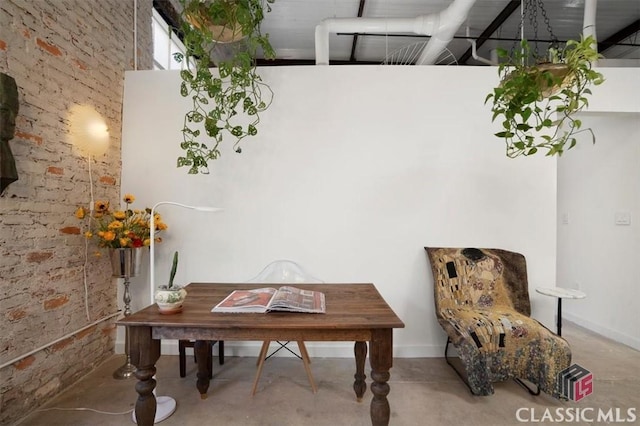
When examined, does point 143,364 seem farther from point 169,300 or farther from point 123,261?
point 123,261

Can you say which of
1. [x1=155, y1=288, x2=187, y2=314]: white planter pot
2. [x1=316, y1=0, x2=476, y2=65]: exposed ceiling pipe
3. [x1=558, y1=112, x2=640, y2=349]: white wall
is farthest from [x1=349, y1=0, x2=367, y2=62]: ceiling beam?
[x1=155, y1=288, x2=187, y2=314]: white planter pot

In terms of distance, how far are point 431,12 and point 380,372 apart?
3.41 m

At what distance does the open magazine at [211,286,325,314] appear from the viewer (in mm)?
1383

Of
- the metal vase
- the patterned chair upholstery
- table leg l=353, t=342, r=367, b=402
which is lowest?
table leg l=353, t=342, r=367, b=402

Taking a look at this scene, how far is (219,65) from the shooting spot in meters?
2.10

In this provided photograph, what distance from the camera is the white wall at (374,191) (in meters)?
2.47

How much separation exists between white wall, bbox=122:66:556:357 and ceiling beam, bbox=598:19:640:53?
7.08 ft

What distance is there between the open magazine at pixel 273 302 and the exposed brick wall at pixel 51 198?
1253 millimetres

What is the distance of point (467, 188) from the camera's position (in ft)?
8.16

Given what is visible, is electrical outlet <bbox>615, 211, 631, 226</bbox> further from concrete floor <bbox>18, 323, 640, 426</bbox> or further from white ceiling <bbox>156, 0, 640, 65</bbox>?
white ceiling <bbox>156, 0, 640, 65</bbox>

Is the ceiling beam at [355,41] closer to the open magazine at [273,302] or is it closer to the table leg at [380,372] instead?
the open magazine at [273,302]

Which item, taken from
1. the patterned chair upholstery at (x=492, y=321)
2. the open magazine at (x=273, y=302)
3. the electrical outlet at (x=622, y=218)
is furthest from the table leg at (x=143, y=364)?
the electrical outlet at (x=622, y=218)

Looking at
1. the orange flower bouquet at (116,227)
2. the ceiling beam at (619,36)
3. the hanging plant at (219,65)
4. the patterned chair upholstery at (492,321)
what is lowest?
the patterned chair upholstery at (492,321)

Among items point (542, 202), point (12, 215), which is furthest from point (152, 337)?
point (542, 202)
